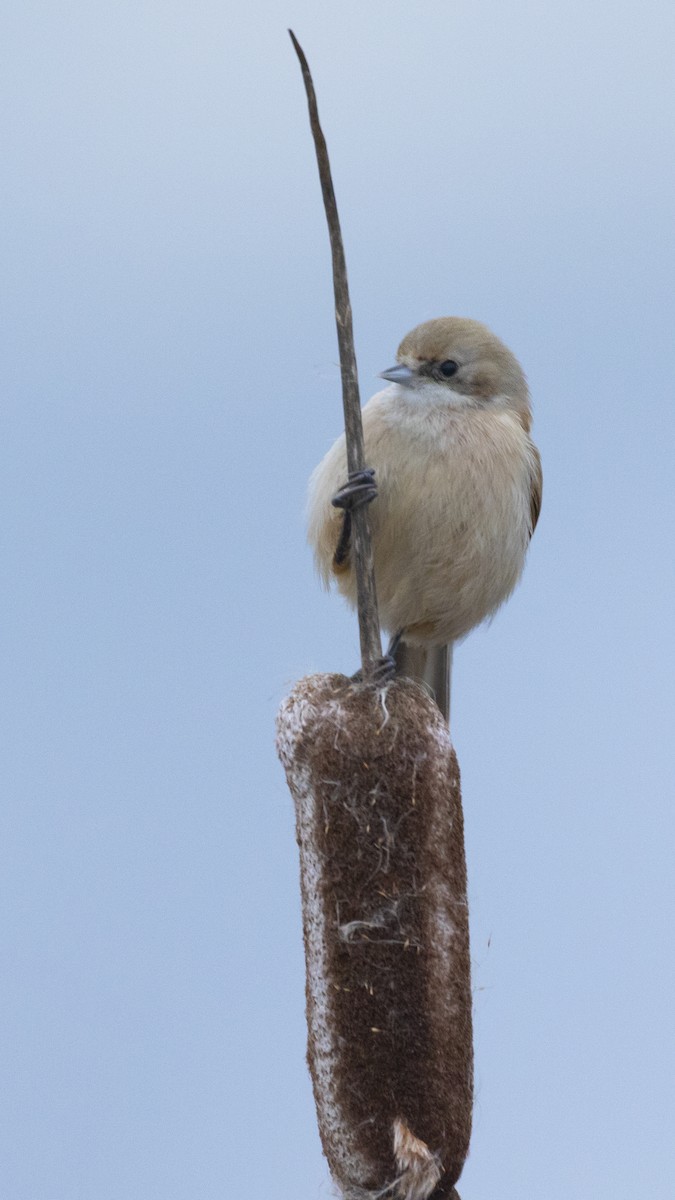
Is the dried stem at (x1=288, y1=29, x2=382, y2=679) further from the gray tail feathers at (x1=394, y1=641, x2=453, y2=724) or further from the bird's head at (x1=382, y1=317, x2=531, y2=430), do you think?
the gray tail feathers at (x1=394, y1=641, x2=453, y2=724)

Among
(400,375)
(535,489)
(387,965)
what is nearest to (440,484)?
(400,375)

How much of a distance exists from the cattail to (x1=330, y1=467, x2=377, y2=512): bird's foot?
1.77 feet

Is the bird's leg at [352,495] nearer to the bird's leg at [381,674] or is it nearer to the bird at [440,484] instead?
the bird at [440,484]

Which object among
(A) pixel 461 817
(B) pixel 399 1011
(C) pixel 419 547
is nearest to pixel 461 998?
(B) pixel 399 1011

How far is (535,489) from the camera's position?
3.43 metres

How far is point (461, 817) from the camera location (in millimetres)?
2217

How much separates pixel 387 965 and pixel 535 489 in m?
1.61

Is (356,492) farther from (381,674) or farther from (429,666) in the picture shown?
(429,666)

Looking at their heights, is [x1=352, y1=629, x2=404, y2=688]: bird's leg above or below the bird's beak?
below

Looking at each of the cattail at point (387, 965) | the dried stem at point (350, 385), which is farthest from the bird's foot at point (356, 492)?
the cattail at point (387, 965)

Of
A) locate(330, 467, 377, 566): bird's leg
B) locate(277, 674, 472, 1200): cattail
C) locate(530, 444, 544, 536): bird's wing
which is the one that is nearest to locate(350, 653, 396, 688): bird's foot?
locate(277, 674, 472, 1200): cattail

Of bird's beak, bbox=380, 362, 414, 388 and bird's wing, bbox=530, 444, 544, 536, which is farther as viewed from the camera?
bird's wing, bbox=530, 444, 544, 536

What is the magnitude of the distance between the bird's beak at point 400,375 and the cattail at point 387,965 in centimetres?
108

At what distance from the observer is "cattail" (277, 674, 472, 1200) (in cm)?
209
